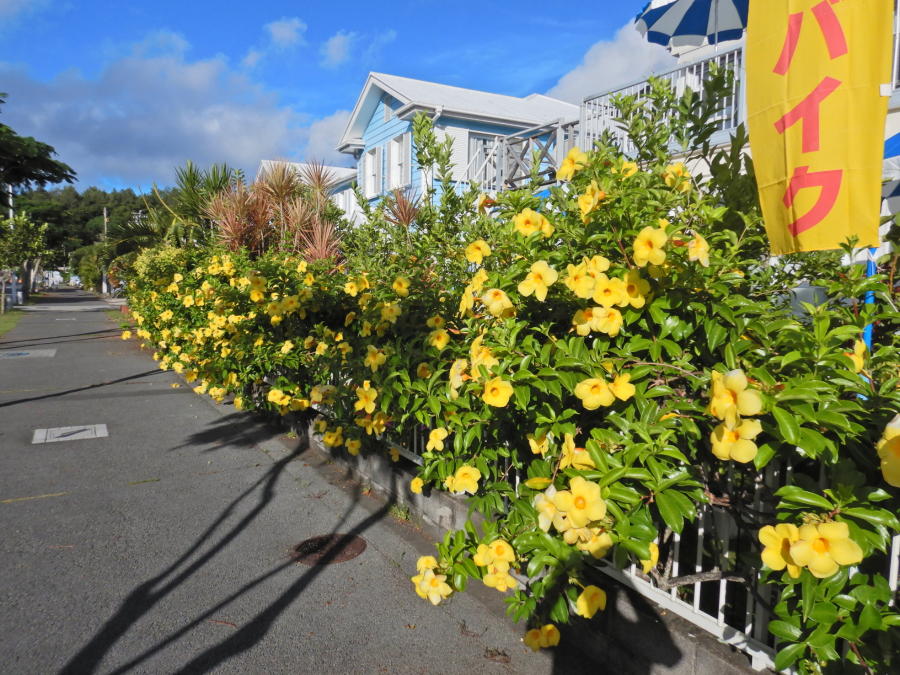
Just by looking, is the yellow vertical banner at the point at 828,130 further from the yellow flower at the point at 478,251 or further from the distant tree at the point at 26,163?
the distant tree at the point at 26,163

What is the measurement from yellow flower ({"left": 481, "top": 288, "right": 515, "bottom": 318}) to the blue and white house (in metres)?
13.2

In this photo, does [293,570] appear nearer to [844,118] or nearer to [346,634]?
[346,634]

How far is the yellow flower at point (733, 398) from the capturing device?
145 cm

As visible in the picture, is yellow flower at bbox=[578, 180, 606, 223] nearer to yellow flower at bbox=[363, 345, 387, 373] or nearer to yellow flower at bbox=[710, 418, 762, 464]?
yellow flower at bbox=[710, 418, 762, 464]

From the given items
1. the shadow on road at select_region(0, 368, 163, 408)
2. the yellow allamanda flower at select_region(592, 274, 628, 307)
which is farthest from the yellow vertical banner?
the shadow on road at select_region(0, 368, 163, 408)

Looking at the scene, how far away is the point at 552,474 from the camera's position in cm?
221

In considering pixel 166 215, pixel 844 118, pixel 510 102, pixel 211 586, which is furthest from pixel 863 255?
pixel 510 102

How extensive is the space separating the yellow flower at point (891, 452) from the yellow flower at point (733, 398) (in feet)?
0.84

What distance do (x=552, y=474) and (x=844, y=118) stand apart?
5.25 feet

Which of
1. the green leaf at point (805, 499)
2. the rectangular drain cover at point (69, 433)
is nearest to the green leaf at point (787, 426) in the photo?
the green leaf at point (805, 499)

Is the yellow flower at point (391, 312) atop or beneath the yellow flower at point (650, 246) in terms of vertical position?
beneath

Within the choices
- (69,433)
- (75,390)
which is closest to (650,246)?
(69,433)

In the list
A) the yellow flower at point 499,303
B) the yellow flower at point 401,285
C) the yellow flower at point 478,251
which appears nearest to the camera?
the yellow flower at point 499,303

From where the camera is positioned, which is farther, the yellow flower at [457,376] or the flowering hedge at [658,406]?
the yellow flower at [457,376]
